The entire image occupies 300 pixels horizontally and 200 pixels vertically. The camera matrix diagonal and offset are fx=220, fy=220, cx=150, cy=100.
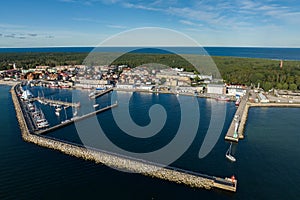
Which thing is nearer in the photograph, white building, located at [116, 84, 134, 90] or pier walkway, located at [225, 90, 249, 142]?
pier walkway, located at [225, 90, 249, 142]

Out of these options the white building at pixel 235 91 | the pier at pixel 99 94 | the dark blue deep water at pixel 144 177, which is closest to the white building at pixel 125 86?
the pier at pixel 99 94

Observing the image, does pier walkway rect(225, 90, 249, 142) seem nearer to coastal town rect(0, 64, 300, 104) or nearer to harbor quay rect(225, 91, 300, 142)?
harbor quay rect(225, 91, 300, 142)

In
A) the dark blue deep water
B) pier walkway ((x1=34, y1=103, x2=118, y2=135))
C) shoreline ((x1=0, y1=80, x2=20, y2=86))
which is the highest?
shoreline ((x1=0, y1=80, x2=20, y2=86))

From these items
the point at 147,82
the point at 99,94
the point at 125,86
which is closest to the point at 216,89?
the point at 147,82

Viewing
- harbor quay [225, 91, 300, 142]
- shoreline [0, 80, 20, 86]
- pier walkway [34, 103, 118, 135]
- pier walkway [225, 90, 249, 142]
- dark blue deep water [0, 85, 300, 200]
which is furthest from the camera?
shoreline [0, 80, 20, 86]

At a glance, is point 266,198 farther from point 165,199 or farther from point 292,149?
point 292,149

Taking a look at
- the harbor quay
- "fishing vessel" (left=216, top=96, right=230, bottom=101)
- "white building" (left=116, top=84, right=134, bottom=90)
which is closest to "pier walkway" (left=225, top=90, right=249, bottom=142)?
the harbor quay
